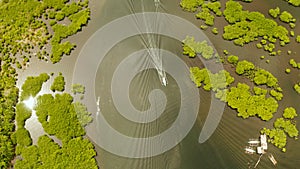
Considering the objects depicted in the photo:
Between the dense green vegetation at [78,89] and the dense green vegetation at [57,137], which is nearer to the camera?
the dense green vegetation at [57,137]

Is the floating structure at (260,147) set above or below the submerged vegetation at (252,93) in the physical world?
below

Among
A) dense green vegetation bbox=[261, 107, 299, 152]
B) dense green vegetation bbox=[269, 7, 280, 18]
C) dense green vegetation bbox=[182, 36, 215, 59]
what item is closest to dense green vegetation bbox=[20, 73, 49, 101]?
dense green vegetation bbox=[182, 36, 215, 59]

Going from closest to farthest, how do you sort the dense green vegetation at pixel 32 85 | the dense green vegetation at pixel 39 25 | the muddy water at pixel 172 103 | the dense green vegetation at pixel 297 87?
the muddy water at pixel 172 103 → the dense green vegetation at pixel 32 85 → the dense green vegetation at pixel 297 87 → the dense green vegetation at pixel 39 25

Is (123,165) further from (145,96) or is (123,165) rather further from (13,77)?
(13,77)

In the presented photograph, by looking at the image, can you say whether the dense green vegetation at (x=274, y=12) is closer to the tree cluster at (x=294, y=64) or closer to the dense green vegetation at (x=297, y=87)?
the tree cluster at (x=294, y=64)

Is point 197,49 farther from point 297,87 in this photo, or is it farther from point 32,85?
point 32,85

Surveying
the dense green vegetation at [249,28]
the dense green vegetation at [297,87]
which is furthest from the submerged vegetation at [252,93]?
the dense green vegetation at [249,28]
